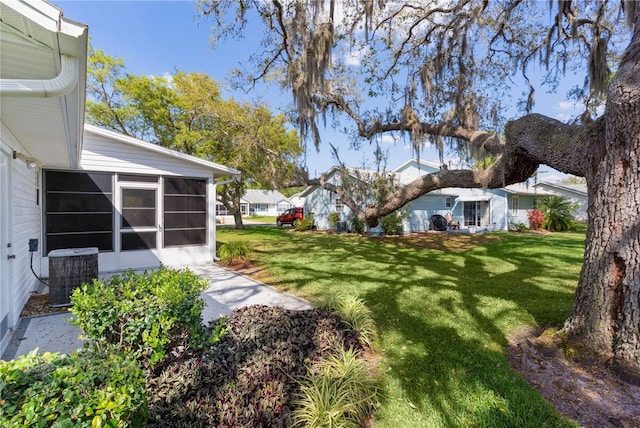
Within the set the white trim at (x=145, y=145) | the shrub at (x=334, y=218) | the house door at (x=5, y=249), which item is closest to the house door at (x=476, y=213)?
the shrub at (x=334, y=218)

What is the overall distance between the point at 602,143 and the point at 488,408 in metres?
3.02

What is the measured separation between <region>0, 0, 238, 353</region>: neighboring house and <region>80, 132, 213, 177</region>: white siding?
2cm

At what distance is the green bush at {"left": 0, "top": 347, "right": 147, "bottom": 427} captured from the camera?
1.25m

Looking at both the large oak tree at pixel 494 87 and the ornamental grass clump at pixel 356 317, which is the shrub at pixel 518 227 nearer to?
the large oak tree at pixel 494 87

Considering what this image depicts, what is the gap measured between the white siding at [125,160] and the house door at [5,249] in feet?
11.5

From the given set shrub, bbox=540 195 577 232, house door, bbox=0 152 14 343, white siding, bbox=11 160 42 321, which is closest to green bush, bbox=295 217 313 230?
white siding, bbox=11 160 42 321

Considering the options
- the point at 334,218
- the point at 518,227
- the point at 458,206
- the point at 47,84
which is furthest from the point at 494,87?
the point at 458,206

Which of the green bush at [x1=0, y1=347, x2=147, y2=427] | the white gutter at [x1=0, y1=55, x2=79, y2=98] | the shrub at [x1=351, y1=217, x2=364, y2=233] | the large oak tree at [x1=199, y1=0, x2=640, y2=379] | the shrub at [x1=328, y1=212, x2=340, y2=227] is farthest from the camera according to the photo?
the shrub at [x1=328, y1=212, x2=340, y2=227]

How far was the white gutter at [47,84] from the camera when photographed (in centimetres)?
192

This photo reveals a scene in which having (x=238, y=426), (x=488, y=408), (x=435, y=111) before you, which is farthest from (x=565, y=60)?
(x=238, y=426)

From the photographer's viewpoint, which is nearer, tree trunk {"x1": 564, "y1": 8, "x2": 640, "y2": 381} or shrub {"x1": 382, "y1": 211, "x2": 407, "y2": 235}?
tree trunk {"x1": 564, "y1": 8, "x2": 640, "y2": 381}

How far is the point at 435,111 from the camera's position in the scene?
25.5 feet

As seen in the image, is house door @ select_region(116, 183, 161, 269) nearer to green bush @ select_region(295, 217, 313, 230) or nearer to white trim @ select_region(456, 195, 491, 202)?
green bush @ select_region(295, 217, 313, 230)

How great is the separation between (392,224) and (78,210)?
43.6 ft
